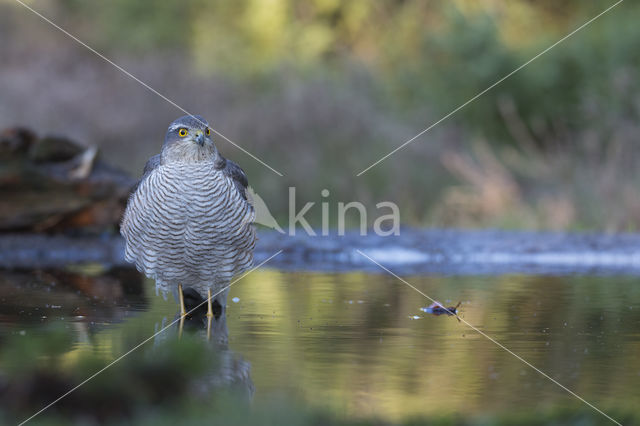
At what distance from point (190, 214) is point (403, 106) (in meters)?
17.9

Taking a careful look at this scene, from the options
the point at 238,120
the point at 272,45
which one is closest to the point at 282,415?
the point at 238,120

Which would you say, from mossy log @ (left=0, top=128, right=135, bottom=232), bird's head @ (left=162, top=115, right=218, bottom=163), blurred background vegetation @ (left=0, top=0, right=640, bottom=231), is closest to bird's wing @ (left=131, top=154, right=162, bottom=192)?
bird's head @ (left=162, top=115, right=218, bottom=163)

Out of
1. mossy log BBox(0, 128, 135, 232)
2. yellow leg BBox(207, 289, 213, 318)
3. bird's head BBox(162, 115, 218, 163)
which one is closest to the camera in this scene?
bird's head BBox(162, 115, 218, 163)

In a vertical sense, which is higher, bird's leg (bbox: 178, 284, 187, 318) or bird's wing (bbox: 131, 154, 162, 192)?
bird's wing (bbox: 131, 154, 162, 192)

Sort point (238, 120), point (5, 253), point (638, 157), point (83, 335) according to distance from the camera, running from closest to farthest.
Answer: point (83, 335) < point (5, 253) < point (638, 157) < point (238, 120)

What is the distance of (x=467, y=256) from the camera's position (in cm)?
1036

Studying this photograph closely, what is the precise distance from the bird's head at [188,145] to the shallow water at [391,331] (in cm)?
103

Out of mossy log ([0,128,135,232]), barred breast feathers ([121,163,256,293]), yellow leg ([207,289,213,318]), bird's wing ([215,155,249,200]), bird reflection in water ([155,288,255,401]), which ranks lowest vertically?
bird reflection in water ([155,288,255,401])

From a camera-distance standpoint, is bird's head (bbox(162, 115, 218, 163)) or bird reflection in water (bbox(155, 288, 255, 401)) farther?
bird's head (bbox(162, 115, 218, 163))

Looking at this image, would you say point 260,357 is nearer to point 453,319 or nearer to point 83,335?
point 83,335

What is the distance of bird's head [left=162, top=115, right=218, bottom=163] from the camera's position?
19.6ft

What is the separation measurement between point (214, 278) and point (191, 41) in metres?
23.7

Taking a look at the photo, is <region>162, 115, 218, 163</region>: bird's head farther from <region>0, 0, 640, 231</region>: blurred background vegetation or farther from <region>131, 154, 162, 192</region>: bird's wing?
<region>0, 0, 640, 231</region>: blurred background vegetation

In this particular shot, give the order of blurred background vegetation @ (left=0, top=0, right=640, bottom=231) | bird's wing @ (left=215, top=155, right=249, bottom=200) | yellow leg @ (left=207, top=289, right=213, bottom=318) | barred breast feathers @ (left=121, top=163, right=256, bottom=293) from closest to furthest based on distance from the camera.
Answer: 1. barred breast feathers @ (left=121, top=163, right=256, bottom=293)
2. bird's wing @ (left=215, top=155, right=249, bottom=200)
3. yellow leg @ (left=207, top=289, right=213, bottom=318)
4. blurred background vegetation @ (left=0, top=0, right=640, bottom=231)
